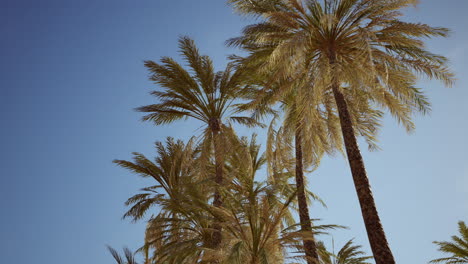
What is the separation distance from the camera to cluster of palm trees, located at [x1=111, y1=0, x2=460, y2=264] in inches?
413

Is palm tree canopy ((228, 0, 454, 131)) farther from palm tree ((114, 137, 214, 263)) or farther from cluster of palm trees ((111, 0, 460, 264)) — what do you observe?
palm tree ((114, 137, 214, 263))

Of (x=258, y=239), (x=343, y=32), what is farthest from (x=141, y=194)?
(x=343, y=32)

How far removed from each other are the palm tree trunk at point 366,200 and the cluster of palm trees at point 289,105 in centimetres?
3

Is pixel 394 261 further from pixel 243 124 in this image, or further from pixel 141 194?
pixel 141 194

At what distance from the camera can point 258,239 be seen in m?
10.5

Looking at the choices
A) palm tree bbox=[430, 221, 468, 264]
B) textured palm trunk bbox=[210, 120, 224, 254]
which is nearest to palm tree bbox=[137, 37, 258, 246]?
textured palm trunk bbox=[210, 120, 224, 254]

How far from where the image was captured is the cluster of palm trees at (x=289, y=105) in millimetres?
10492

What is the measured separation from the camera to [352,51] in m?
11.6

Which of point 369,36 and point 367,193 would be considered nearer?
point 367,193

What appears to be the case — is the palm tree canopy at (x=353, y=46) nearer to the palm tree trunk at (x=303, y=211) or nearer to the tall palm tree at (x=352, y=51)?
the tall palm tree at (x=352, y=51)

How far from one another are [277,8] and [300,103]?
329 centimetres

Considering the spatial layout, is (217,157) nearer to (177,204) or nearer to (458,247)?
(177,204)

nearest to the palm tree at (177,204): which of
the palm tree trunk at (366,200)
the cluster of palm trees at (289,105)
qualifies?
the cluster of palm trees at (289,105)

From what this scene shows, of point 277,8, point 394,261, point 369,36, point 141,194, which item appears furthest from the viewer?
point 141,194
